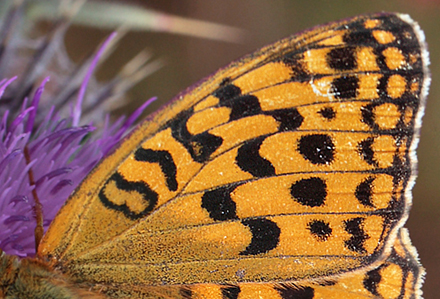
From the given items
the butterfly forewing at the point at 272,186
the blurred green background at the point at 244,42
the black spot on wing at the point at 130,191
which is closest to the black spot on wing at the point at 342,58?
the butterfly forewing at the point at 272,186

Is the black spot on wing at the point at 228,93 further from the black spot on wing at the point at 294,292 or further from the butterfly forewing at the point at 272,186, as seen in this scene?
the black spot on wing at the point at 294,292

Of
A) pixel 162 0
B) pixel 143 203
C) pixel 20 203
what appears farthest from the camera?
pixel 162 0

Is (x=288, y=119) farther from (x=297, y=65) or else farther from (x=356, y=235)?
(x=356, y=235)

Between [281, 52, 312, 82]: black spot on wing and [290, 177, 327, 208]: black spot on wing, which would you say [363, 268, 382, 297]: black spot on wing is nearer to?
[290, 177, 327, 208]: black spot on wing

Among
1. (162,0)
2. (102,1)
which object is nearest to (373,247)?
(102,1)

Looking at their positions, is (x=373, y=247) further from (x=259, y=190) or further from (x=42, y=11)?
(x=42, y=11)

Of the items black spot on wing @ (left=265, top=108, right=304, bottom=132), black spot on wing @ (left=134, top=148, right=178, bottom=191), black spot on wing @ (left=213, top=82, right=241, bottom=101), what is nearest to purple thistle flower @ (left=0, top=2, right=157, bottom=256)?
black spot on wing @ (left=134, top=148, right=178, bottom=191)

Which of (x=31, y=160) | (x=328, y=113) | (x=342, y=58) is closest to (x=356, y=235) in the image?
(x=328, y=113)
